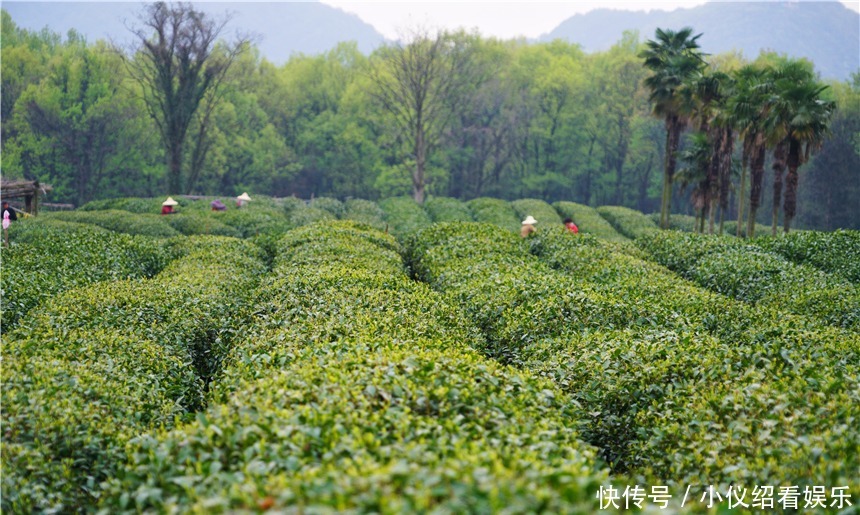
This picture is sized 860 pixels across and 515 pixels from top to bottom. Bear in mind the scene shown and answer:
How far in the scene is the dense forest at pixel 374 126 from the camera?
6181 cm

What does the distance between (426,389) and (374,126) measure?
72.5m

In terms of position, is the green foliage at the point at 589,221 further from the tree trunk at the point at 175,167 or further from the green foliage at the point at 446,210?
the tree trunk at the point at 175,167

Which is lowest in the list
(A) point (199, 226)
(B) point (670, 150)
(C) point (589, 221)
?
(A) point (199, 226)

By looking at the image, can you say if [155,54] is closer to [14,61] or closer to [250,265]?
[14,61]

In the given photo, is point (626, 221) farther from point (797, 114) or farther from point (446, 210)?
point (797, 114)

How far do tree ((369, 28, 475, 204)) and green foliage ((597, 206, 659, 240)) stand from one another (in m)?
17.5

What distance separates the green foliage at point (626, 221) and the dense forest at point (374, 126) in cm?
939

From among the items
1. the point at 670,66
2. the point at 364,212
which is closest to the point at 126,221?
the point at 364,212

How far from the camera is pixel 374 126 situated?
77.9 m

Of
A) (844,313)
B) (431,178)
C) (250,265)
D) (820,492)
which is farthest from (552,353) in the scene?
(431,178)

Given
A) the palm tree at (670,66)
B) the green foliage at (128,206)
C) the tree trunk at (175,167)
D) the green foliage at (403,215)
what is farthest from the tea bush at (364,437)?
the tree trunk at (175,167)

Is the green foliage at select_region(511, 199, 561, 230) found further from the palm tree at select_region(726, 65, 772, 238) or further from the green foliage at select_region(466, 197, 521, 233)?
the palm tree at select_region(726, 65, 772, 238)

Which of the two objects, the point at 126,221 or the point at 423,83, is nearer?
the point at 126,221

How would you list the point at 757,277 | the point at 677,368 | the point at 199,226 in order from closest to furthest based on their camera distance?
1. the point at 677,368
2. the point at 757,277
3. the point at 199,226
